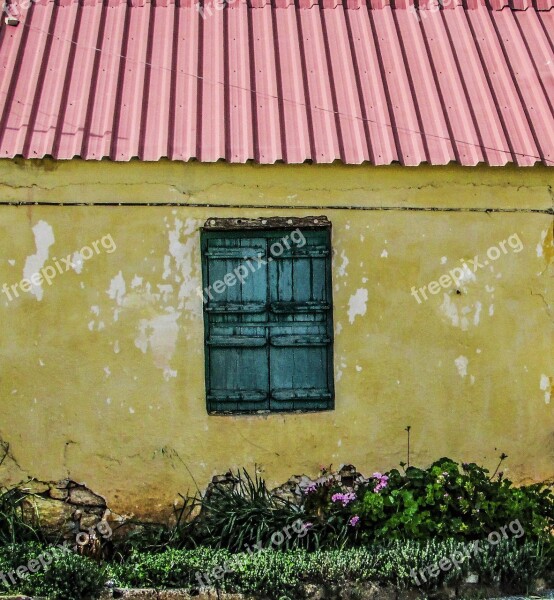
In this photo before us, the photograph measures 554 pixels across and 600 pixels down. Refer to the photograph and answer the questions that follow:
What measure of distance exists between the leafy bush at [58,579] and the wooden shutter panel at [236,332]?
1.72 m

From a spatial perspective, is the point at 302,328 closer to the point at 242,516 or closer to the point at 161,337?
the point at 161,337

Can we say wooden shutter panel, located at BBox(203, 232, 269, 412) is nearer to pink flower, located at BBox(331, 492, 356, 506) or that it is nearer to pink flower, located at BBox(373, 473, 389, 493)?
pink flower, located at BBox(331, 492, 356, 506)

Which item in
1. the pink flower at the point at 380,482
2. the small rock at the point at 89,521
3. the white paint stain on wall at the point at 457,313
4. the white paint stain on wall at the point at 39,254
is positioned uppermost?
the white paint stain on wall at the point at 39,254

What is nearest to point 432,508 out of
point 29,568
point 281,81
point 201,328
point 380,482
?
point 380,482

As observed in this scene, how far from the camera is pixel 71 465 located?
7.82 metres

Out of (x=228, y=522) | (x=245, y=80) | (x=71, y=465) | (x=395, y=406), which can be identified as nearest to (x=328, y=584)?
(x=228, y=522)

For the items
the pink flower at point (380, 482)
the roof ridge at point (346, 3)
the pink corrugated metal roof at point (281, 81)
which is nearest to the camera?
the pink flower at point (380, 482)

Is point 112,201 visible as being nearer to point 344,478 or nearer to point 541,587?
point 344,478

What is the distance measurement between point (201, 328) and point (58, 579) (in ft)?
7.34

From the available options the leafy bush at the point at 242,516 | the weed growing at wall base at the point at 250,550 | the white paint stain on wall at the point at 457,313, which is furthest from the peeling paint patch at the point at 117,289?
the white paint stain on wall at the point at 457,313

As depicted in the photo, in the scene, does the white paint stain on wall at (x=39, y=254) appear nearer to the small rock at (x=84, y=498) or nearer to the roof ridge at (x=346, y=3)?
the small rock at (x=84, y=498)

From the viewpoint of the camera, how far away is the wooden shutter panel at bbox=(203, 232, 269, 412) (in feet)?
25.9

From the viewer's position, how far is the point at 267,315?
26.0ft

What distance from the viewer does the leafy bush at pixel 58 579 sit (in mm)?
6492
